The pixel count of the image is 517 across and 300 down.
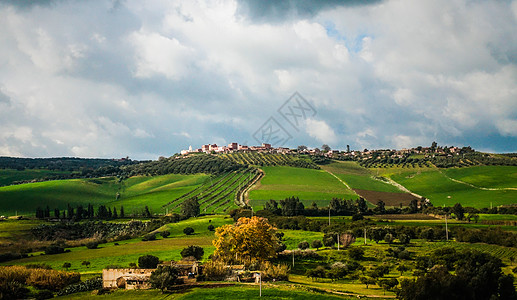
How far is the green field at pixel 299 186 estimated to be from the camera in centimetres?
13962

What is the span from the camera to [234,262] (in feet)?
179

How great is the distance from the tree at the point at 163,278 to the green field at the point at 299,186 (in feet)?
301

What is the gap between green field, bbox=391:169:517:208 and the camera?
126 meters

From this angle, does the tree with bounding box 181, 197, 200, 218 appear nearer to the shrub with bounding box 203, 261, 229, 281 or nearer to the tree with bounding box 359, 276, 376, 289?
the shrub with bounding box 203, 261, 229, 281

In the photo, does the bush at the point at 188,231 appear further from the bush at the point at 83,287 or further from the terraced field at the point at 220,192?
the bush at the point at 83,287

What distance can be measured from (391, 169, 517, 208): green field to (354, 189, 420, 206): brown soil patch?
27.2ft

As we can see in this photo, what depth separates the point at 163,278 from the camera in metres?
40.8

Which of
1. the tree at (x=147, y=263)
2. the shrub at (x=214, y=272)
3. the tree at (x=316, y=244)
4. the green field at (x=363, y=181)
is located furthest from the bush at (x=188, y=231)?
the green field at (x=363, y=181)

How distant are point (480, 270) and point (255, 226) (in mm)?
28009

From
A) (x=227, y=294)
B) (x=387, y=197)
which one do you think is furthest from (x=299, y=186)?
(x=227, y=294)

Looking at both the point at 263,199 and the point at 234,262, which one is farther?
the point at 263,199

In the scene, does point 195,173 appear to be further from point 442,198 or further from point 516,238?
point 516,238

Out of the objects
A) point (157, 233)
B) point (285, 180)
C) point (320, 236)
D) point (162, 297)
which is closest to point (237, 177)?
A: point (285, 180)

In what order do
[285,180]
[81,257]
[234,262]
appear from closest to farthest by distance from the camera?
[234,262] < [81,257] < [285,180]
